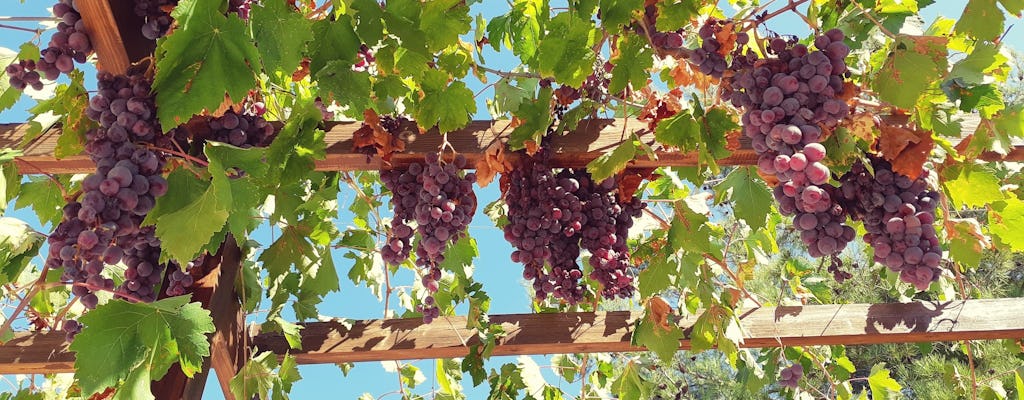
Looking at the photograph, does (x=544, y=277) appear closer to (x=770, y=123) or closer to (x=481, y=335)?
(x=481, y=335)

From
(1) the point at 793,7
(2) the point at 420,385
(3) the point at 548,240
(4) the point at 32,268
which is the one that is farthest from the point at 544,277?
(4) the point at 32,268

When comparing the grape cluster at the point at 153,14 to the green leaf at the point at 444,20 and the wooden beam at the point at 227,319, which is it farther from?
the wooden beam at the point at 227,319

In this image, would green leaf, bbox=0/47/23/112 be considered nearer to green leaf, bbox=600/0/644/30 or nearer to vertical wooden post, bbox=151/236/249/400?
vertical wooden post, bbox=151/236/249/400

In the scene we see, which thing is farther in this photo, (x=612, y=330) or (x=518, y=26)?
(x=612, y=330)

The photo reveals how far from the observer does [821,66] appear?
1.66 metres

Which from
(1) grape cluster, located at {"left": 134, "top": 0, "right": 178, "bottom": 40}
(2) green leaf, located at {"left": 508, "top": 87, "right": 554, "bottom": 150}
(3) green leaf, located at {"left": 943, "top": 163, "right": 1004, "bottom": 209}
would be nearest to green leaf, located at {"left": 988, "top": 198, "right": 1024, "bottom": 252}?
(3) green leaf, located at {"left": 943, "top": 163, "right": 1004, "bottom": 209}

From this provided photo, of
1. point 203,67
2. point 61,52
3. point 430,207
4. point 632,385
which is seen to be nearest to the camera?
point 203,67

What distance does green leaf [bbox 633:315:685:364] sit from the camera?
2.31m

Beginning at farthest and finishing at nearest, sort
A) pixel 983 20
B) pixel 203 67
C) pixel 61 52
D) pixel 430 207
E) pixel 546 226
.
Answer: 1. pixel 546 226
2. pixel 430 207
3. pixel 61 52
4. pixel 983 20
5. pixel 203 67

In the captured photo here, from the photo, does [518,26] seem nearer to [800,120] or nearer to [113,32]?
[800,120]

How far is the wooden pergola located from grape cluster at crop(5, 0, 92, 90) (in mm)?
643

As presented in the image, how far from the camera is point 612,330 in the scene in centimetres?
271

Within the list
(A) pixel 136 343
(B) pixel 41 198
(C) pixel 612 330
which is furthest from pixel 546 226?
(B) pixel 41 198

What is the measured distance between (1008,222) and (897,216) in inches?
13.1
